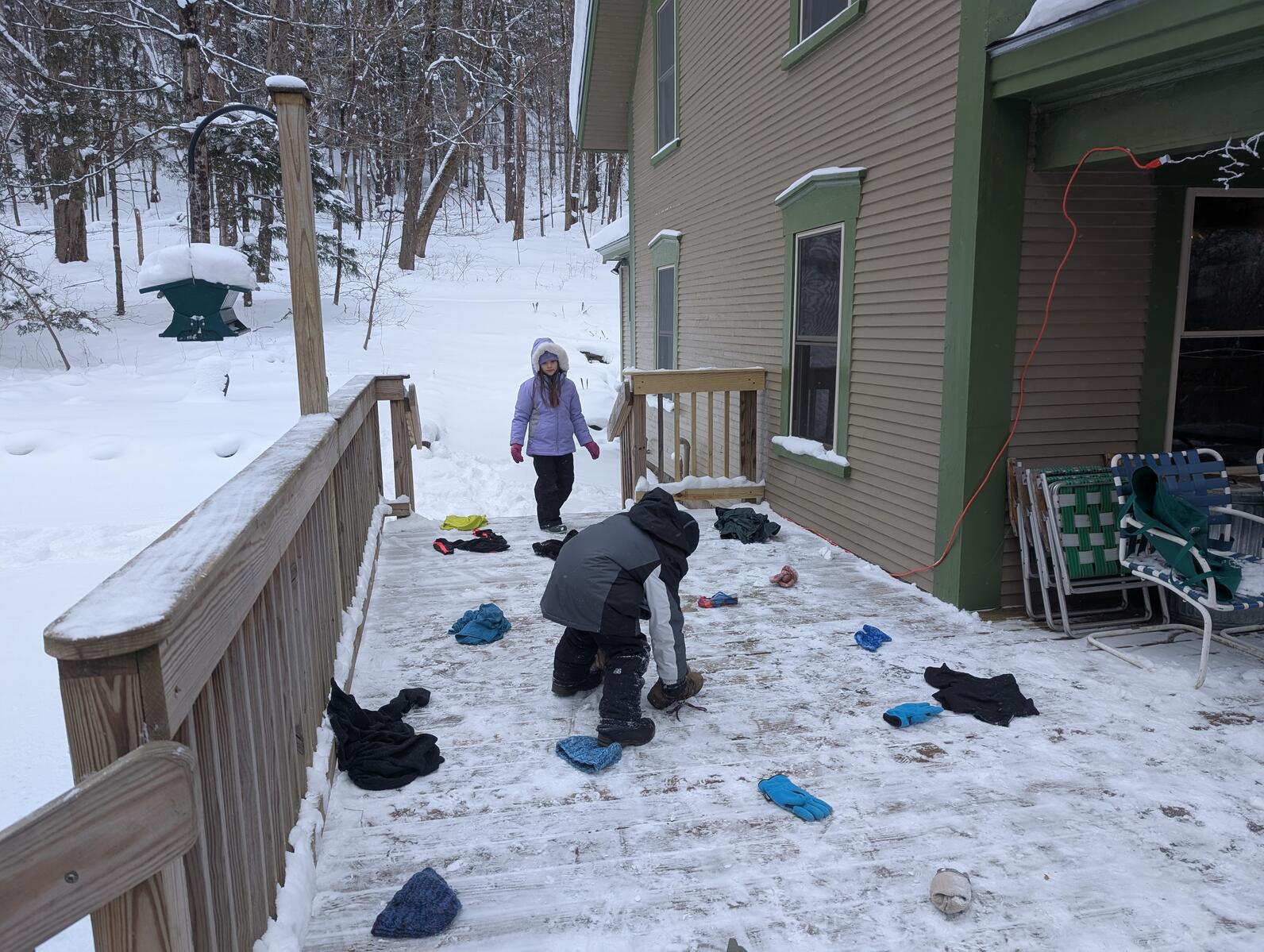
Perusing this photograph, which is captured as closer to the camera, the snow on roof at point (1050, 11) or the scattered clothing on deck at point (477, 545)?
the snow on roof at point (1050, 11)

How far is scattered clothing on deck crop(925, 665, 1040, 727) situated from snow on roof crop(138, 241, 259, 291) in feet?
13.1

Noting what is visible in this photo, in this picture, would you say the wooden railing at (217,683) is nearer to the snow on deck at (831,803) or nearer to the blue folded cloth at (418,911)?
the blue folded cloth at (418,911)

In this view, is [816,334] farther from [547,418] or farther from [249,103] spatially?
[249,103]

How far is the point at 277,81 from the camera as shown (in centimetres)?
364

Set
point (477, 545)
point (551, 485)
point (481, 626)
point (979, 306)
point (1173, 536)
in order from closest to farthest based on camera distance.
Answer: point (1173, 536)
point (979, 306)
point (481, 626)
point (477, 545)
point (551, 485)

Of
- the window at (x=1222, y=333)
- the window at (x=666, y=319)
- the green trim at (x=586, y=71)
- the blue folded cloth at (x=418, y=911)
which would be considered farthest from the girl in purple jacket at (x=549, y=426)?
the green trim at (x=586, y=71)

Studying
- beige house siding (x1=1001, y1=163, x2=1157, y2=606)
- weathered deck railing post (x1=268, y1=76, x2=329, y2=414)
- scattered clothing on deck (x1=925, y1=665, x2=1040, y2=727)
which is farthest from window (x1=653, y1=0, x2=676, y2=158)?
scattered clothing on deck (x1=925, y1=665, x2=1040, y2=727)

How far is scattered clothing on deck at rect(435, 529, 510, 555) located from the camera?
6543 millimetres

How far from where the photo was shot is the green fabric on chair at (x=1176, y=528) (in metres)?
3.94

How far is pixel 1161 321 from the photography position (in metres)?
4.88

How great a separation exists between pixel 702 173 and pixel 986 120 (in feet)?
17.9

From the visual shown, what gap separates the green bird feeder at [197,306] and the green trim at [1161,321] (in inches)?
197

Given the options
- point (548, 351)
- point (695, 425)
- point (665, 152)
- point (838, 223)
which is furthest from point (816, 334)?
point (665, 152)

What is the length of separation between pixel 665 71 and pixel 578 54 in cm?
253
